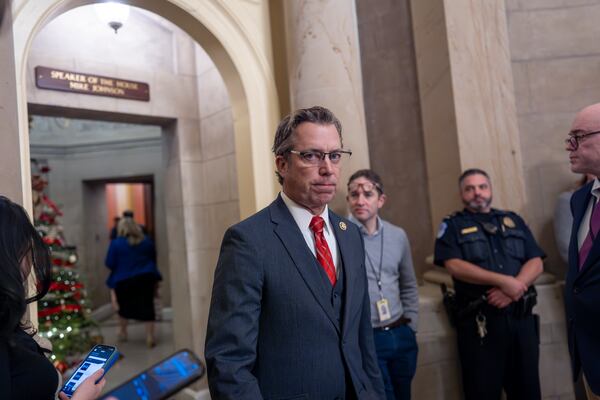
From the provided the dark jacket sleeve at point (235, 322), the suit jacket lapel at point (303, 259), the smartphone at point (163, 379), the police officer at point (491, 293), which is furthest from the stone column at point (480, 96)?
the smartphone at point (163, 379)

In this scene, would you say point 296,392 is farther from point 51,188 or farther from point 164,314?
point 51,188

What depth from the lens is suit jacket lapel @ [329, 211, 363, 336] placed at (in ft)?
5.25

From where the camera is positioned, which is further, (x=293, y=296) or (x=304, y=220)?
(x=304, y=220)

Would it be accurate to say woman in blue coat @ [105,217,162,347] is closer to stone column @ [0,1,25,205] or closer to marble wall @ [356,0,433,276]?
marble wall @ [356,0,433,276]

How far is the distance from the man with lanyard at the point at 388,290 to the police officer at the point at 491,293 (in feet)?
1.12

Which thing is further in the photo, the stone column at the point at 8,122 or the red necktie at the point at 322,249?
the stone column at the point at 8,122

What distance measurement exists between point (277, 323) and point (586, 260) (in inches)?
55.0

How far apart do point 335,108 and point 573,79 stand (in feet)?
6.35

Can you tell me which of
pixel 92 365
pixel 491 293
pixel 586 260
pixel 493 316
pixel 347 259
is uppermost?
pixel 347 259

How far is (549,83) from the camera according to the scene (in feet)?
12.9

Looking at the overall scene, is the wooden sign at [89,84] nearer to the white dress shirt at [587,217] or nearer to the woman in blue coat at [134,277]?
the woman in blue coat at [134,277]

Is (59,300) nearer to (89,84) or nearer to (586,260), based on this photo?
(89,84)

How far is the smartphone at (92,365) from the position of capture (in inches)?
54.9

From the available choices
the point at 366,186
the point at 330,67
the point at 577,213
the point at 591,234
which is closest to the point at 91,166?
the point at 330,67
